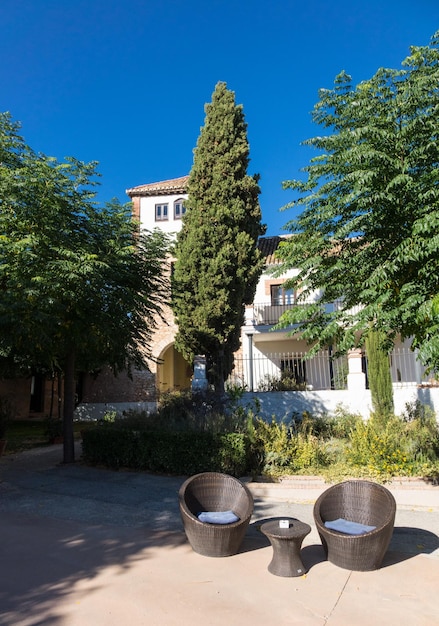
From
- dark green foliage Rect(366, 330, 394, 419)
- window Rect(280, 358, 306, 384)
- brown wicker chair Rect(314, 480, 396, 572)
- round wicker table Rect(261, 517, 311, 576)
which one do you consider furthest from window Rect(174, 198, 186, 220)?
round wicker table Rect(261, 517, 311, 576)

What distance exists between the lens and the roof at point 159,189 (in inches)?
909

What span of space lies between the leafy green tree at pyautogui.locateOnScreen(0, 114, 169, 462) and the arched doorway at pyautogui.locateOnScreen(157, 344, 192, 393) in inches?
439

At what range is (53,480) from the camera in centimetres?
866

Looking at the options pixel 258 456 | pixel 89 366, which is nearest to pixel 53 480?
pixel 258 456

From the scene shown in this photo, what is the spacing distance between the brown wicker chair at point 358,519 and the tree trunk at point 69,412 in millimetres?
7485

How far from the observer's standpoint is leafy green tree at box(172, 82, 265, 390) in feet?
46.9

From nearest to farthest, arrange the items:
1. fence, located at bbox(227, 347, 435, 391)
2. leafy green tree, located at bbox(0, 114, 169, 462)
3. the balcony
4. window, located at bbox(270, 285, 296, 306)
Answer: leafy green tree, located at bbox(0, 114, 169, 462), fence, located at bbox(227, 347, 435, 391), the balcony, window, located at bbox(270, 285, 296, 306)

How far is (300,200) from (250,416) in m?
4.93

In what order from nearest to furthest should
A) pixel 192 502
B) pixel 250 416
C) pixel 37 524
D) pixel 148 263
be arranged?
pixel 192 502, pixel 37 524, pixel 250 416, pixel 148 263

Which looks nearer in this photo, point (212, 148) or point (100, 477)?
→ point (100, 477)

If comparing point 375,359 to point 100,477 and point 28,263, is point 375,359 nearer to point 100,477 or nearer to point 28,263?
point 100,477

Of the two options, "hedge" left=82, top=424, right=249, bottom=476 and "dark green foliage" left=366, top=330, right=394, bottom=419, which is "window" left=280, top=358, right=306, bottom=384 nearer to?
"dark green foliage" left=366, top=330, right=394, bottom=419

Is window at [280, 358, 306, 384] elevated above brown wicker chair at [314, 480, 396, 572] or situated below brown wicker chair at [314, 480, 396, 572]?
above

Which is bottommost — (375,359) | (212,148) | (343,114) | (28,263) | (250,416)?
(250,416)
